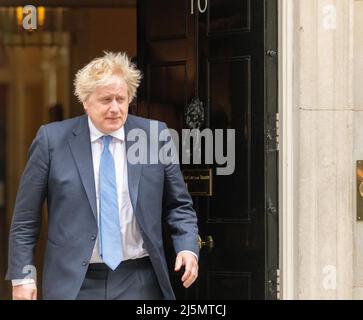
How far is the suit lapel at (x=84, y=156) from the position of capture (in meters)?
4.29

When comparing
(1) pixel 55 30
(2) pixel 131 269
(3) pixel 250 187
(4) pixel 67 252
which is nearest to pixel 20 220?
(4) pixel 67 252

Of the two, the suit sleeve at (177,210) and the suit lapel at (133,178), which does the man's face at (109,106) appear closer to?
the suit lapel at (133,178)

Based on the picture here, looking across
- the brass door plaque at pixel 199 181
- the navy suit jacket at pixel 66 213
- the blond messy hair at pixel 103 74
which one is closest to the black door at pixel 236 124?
the brass door plaque at pixel 199 181

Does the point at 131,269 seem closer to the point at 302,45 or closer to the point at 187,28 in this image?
the point at 302,45

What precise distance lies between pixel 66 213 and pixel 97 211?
150 millimetres

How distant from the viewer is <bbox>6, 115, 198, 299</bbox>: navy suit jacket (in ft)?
13.9

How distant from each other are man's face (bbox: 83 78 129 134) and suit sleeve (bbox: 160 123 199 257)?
263mm

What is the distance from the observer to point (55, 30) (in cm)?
1173

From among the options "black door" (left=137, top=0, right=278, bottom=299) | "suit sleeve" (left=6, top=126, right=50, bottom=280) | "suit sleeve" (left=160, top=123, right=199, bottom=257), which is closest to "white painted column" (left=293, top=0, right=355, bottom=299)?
"black door" (left=137, top=0, right=278, bottom=299)

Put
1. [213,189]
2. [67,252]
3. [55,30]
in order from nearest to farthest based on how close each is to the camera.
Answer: [67,252] → [213,189] → [55,30]

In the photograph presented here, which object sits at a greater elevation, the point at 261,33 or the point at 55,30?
the point at 55,30

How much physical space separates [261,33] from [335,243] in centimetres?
144

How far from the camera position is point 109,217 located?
427 cm

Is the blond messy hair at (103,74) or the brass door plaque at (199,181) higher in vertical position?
the blond messy hair at (103,74)
